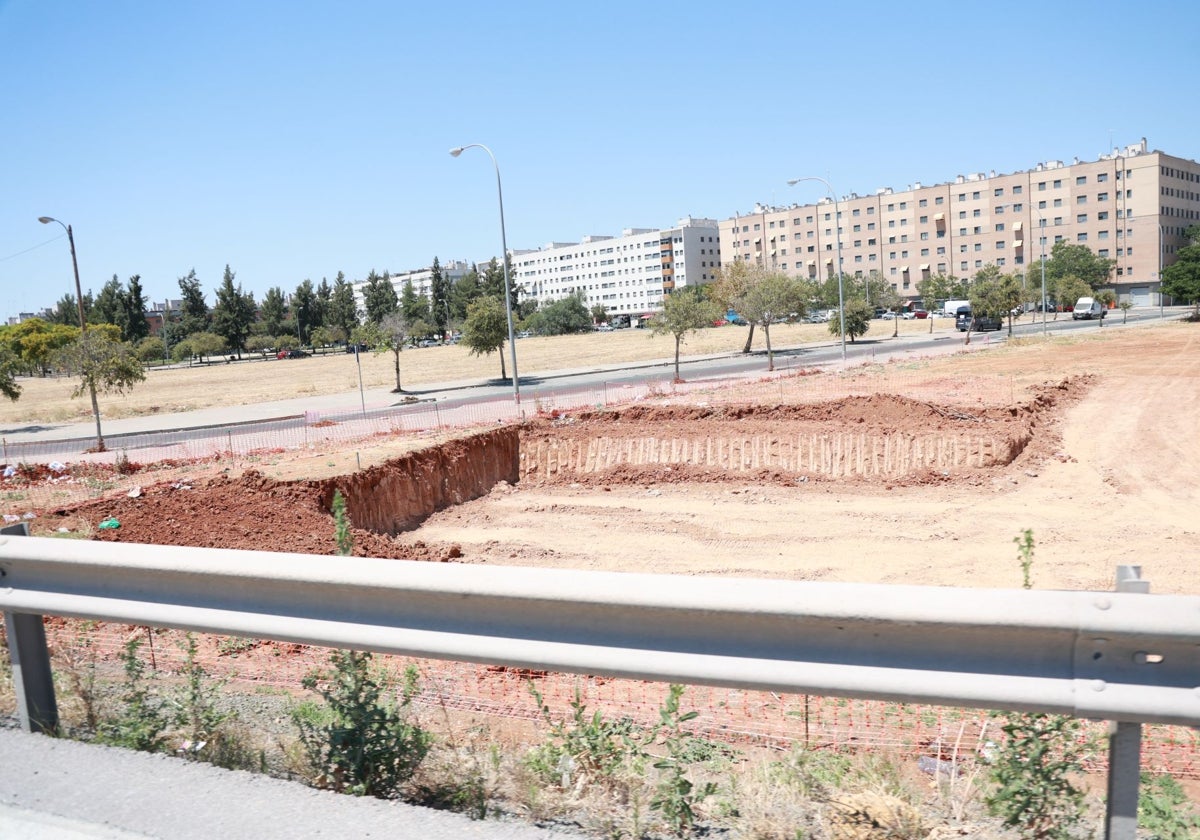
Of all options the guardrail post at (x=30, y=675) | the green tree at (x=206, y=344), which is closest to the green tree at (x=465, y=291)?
the green tree at (x=206, y=344)

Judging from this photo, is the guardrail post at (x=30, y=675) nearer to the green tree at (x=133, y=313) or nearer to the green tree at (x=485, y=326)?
the green tree at (x=485, y=326)

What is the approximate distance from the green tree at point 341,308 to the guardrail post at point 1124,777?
12764 cm

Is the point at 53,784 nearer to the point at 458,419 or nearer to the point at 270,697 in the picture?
the point at 270,697

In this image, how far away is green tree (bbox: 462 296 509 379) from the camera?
46.6 metres

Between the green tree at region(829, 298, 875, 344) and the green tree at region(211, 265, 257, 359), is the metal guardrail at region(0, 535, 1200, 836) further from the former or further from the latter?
the green tree at region(211, 265, 257, 359)

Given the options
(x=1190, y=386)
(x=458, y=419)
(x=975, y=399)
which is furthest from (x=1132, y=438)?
(x=458, y=419)

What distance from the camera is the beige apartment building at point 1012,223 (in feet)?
364

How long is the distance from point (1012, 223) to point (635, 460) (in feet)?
372

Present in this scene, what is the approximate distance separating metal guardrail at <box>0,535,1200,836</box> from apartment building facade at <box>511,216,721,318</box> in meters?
162

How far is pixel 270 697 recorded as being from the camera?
5355 mm

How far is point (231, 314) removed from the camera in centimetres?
11681

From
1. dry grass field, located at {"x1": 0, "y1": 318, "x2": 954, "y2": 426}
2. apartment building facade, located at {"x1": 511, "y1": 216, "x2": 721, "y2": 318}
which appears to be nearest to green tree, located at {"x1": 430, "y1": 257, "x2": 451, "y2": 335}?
apartment building facade, located at {"x1": 511, "y1": 216, "x2": 721, "y2": 318}

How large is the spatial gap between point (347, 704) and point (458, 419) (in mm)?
29654

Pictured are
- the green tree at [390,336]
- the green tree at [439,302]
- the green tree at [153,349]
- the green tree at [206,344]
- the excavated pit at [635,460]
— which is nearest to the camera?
the excavated pit at [635,460]
